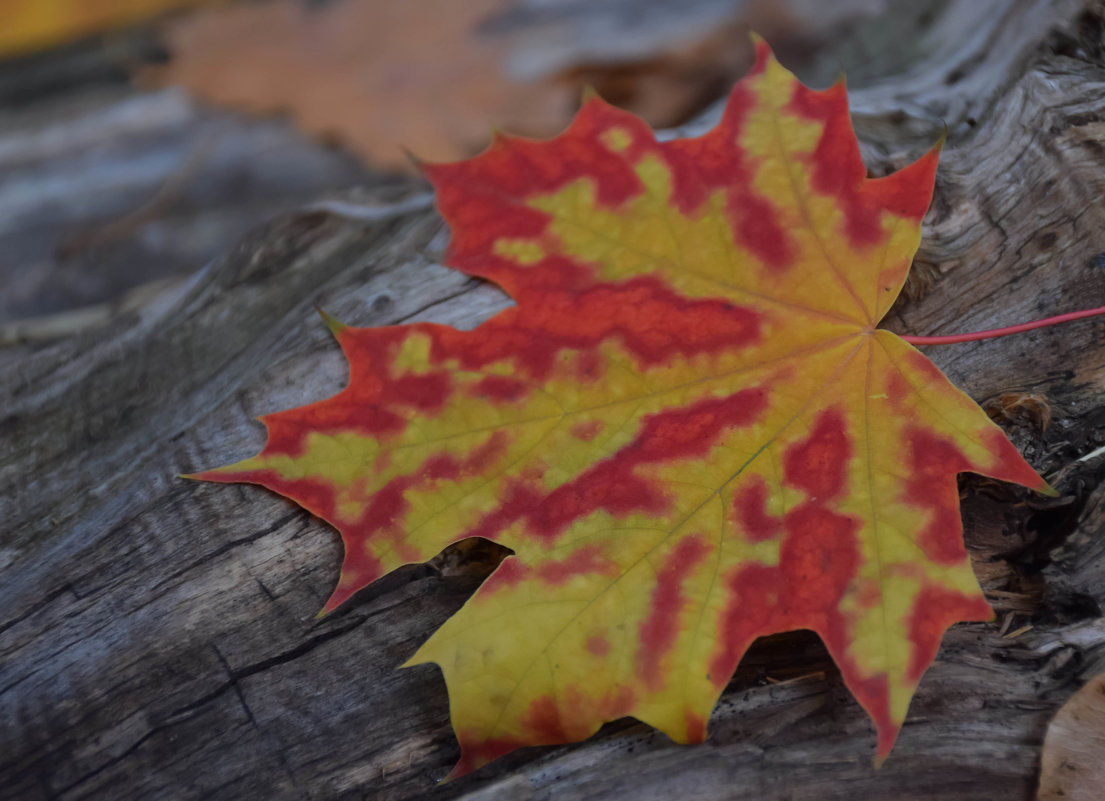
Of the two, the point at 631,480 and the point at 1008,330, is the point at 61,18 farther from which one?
the point at 1008,330

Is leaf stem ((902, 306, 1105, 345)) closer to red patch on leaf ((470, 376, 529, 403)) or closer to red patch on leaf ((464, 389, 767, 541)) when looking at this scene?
red patch on leaf ((464, 389, 767, 541))

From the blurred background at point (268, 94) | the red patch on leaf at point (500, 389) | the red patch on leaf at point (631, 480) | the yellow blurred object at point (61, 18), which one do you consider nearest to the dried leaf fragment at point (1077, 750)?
the red patch on leaf at point (631, 480)

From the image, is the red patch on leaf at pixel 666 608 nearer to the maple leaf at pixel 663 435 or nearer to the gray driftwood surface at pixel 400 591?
the maple leaf at pixel 663 435

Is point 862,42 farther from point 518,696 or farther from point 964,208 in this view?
point 518,696

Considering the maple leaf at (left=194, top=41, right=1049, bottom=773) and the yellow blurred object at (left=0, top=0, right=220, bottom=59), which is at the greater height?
the yellow blurred object at (left=0, top=0, right=220, bottom=59)

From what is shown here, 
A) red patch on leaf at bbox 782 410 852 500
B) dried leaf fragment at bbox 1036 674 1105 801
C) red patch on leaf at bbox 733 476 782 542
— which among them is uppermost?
red patch on leaf at bbox 782 410 852 500

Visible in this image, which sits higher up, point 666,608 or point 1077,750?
point 666,608


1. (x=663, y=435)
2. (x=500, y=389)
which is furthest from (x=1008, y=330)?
(x=500, y=389)

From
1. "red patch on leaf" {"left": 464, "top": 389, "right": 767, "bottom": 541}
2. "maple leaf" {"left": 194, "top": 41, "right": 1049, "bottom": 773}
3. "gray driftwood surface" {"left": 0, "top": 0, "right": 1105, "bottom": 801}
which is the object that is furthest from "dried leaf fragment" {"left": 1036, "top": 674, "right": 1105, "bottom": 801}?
"red patch on leaf" {"left": 464, "top": 389, "right": 767, "bottom": 541}
